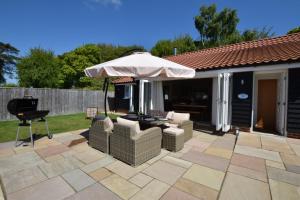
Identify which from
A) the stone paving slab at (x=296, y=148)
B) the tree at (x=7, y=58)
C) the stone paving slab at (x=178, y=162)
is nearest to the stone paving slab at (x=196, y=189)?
the stone paving slab at (x=178, y=162)

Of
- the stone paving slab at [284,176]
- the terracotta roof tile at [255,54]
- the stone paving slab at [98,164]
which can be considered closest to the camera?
the stone paving slab at [284,176]

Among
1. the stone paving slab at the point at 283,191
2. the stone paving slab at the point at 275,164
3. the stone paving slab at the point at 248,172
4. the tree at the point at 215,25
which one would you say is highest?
the tree at the point at 215,25

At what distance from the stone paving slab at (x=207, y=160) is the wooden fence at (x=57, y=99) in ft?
32.6

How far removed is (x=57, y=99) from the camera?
1109cm

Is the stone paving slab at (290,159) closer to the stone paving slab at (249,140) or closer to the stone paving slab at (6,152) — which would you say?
the stone paving slab at (249,140)

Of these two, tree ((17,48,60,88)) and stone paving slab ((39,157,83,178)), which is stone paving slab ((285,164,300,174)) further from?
tree ((17,48,60,88))

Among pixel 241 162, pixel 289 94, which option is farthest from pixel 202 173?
pixel 289 94

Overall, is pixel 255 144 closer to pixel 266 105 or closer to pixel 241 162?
pixel 241 162

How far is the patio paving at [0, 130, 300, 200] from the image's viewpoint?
2.50 m

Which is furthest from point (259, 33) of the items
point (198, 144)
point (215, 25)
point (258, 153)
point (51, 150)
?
point (51, 150)

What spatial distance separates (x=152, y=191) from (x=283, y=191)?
2088 millimetres

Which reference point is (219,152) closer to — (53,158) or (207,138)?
(207,138)

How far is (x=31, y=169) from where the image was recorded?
3219mm

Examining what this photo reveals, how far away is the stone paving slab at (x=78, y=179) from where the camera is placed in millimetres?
2691
